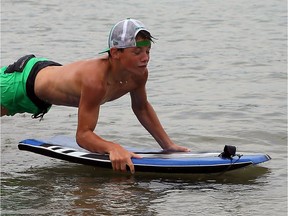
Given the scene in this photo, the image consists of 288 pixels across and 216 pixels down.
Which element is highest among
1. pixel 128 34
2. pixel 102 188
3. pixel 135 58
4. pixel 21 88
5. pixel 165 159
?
pixel 128 34

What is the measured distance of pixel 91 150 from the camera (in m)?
7.04

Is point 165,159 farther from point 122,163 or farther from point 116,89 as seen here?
point 116,89

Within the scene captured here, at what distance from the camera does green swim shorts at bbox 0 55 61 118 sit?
725cm

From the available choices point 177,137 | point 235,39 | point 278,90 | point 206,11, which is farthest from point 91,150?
point 206,11

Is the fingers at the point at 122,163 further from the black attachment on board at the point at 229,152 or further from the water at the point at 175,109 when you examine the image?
the black attachment on board at the point at 229,152

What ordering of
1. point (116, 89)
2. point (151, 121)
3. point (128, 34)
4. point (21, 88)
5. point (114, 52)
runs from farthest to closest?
point (151, 121) < point (21, 88) < point (116, 89) < point (114, 52) < point (128, 34)

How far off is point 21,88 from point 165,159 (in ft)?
4.44

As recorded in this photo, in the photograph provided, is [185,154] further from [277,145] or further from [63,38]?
[63,38]

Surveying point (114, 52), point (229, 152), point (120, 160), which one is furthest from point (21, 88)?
point (229, 152)

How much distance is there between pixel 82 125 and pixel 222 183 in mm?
1223

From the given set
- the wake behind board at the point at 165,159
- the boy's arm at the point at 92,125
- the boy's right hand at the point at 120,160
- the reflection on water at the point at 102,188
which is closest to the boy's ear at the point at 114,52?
the boy's arm at the point at 92,125

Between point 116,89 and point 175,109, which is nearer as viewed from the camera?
point 116,89

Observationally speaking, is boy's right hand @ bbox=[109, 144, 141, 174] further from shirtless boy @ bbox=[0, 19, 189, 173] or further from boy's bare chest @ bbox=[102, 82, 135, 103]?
boy's bare chest @ bbox=[102, 82, 135, 103]

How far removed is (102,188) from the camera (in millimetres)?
6844
